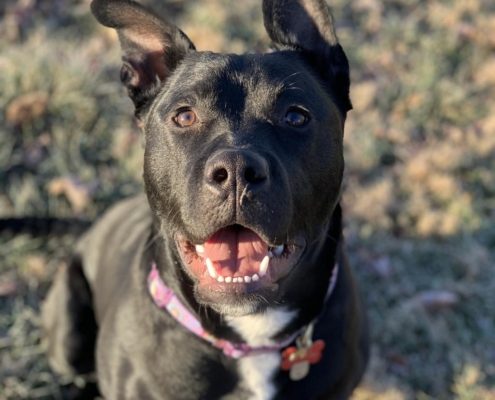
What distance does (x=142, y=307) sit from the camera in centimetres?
277

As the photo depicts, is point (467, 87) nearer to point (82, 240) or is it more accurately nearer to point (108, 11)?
point (82, 240)

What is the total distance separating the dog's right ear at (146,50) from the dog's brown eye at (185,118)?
0.33m

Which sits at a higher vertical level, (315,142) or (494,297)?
(315,142)

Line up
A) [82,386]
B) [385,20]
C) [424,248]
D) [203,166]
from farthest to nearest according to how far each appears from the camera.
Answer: [385,20]
[424,248]
[82,386]
[203,166]

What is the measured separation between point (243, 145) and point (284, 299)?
Result: 2.31 ft

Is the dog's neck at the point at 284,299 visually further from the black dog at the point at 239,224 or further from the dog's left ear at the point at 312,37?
the dog's left ear at the point at 312,37

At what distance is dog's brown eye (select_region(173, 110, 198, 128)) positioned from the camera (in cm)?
242

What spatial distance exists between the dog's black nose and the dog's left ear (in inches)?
28.2

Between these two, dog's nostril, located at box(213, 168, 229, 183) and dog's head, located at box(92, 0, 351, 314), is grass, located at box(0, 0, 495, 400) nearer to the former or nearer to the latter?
dog's head, located at box(92, 0, 351, 314)

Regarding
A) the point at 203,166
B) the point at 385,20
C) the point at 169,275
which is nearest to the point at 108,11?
the point at 203,166

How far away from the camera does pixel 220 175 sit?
2.12 m

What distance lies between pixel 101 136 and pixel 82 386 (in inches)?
77.6

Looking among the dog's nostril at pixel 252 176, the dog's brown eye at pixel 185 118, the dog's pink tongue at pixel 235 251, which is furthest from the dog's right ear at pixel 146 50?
the dog's nostril at pixel 252 176

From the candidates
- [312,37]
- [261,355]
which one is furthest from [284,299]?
[312,37]
